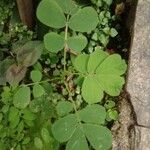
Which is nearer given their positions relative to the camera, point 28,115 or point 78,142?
point 78,142

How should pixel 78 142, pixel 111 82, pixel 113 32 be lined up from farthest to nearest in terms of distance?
1. pixel 113 32
2. pixel 111 82
3. pixel 78 142

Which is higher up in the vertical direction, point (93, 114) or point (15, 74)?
point (15, 74)

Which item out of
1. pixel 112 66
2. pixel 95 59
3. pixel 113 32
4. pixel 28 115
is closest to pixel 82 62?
pixel 95 59

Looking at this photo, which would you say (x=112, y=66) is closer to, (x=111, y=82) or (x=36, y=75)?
(x=111, y=82)

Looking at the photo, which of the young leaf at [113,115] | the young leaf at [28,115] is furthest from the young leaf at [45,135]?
the young leaf at [113,115]

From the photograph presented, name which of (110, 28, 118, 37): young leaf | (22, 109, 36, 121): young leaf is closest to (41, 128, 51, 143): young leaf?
(22, 109, 36, 121): young leaf

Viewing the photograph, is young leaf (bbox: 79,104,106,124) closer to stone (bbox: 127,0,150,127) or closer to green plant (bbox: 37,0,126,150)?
green plant (bbox: 37,0,126,150)
